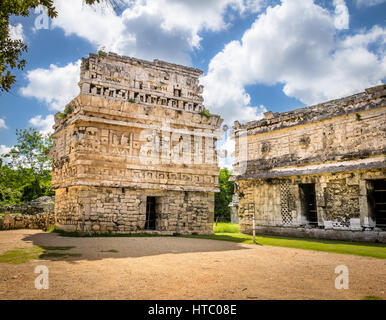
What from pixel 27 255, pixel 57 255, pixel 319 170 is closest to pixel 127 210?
pixel 57 255

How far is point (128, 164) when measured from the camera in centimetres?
1269

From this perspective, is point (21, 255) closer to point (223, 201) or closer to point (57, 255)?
point (57, 255)

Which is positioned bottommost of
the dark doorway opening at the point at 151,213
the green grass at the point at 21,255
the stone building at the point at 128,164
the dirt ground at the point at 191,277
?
the dirt ground at the point at 191,277

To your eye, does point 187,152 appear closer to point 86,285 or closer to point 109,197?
point 109,197

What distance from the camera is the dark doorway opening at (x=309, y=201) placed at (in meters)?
13.9

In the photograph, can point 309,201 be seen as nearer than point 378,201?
No

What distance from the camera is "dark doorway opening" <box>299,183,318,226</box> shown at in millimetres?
13930

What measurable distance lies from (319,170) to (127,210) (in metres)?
8.80

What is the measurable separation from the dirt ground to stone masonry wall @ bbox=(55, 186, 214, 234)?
452cm

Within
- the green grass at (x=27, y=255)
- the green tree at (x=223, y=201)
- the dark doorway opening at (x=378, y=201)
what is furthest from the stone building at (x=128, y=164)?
the green tree at (x=223, y=201)

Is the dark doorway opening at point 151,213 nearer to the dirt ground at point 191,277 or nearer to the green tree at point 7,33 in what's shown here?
the dirt ground at point 191,277

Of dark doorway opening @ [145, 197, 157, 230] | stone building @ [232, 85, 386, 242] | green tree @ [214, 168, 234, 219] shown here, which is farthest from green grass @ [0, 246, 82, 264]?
green tree @ [214, 168, 234, 219]

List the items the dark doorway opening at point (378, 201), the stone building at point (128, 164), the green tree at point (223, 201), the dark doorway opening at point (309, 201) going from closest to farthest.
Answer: the dark doorway opening at point (378, 201) → the stone building at point (128, 164) → the dark doorway opening at point (309, 201) → the green tree at point (223, 201)

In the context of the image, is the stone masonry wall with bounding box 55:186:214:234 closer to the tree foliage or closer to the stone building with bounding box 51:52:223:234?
the stone building with bounding box 51:52:223:234
